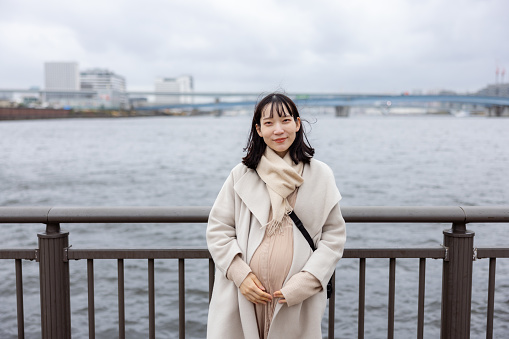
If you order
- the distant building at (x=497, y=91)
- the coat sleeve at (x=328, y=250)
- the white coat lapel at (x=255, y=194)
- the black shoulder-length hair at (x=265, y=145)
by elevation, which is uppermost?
the distant building at (x=497, y=91)

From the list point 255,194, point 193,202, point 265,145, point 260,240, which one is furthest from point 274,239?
point 193,202

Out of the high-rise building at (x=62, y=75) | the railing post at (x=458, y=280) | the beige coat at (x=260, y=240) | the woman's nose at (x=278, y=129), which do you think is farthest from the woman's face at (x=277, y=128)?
the high-rise building at (x=62, y=75)

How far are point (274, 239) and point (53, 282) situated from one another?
1.29 metres

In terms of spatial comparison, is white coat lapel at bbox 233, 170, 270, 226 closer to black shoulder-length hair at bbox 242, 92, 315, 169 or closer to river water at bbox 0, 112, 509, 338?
black shoulder-length hair at bbox 242, 92, 315, 169

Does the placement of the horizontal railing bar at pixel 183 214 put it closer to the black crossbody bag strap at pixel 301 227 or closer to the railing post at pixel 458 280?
the railing post at pixel 458 280

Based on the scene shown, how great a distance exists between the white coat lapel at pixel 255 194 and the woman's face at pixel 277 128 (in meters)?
0.16

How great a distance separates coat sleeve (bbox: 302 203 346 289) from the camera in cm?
215

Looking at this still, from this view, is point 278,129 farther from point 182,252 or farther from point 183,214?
point 182,252

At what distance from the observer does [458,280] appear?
9.29 feet

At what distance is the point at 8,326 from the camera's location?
23.2 ft

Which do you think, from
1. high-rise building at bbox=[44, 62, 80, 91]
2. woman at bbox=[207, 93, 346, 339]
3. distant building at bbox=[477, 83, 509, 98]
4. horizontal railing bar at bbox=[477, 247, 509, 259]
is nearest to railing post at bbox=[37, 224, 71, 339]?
woman at bbox=[207, 93, 346, 339]

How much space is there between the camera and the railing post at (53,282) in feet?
9.13

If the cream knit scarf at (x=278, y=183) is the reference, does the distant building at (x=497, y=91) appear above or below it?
above

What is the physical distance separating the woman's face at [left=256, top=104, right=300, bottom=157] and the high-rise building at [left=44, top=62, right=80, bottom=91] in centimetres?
13822
